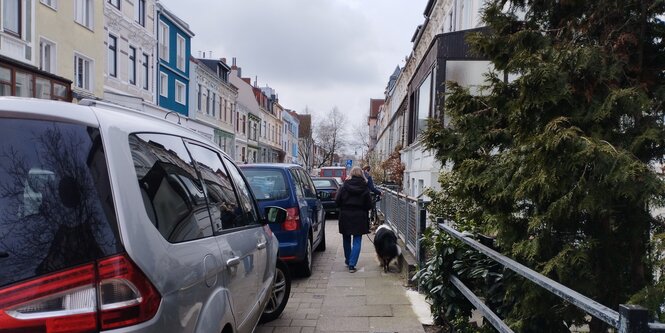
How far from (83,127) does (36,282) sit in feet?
1.87

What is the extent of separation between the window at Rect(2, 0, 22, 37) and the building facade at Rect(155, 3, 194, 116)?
1174 centimetres

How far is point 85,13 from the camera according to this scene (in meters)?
20.5

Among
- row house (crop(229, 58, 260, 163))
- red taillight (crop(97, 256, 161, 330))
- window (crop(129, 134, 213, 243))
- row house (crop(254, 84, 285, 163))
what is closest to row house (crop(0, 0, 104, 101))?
window (crop(129, 134, 213, 243))

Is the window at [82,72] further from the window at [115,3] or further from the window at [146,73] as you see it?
the window at [146,73]

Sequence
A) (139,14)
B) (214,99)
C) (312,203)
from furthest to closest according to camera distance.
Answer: (214,99) → (139,14) → (312,203)

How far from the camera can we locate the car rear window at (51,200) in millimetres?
1628

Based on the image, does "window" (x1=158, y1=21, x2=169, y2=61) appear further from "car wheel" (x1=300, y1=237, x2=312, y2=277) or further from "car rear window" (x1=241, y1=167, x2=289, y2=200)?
"car wheel" (x1=300, y1=237, x2=312, y2=277)

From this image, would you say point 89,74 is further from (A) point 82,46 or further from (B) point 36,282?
(B) point 36,282

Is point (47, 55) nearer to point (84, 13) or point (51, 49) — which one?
point (51, 49)

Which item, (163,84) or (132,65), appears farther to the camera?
(163,84)

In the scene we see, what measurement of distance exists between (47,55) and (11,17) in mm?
2651

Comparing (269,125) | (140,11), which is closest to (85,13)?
(140,11)

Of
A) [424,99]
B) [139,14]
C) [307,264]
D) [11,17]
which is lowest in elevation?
[307,264]

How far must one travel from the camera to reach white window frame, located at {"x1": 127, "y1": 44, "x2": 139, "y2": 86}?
24.5 m
